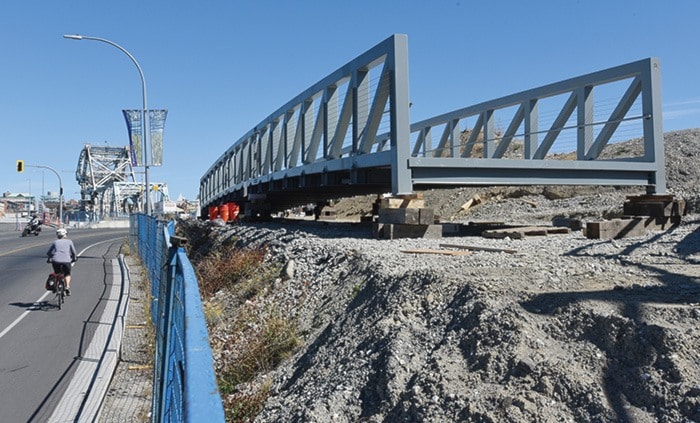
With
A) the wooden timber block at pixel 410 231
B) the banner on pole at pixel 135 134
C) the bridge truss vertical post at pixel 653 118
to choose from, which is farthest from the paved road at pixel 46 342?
the bridge truss vertical post at pixel 653 118

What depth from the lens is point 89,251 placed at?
29766 millimetres

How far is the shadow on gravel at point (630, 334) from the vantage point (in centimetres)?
434

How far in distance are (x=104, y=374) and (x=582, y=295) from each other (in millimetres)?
6069

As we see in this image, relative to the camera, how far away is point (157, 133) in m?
25.1

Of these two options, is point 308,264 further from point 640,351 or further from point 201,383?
point 201,383

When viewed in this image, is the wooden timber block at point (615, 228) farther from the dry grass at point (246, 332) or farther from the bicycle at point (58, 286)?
the bicycle at point (58, 286)

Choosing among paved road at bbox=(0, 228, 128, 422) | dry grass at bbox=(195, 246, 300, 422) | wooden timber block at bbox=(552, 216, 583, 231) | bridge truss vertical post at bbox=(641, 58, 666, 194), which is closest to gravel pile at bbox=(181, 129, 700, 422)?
dry grass at bbox=(195, 246, 300, 422)

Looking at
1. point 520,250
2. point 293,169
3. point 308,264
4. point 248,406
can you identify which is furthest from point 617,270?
point 293,169

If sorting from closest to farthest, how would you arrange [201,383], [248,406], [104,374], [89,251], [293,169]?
[201,383] < [248,406] < [104,374] < [293,169] < [89,251]

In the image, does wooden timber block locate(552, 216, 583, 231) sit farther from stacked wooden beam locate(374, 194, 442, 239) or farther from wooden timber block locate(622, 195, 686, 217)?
stacked wooden beam locate(374, 194, 442, 239)

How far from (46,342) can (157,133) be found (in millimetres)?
15645

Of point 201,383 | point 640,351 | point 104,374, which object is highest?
point 201,383

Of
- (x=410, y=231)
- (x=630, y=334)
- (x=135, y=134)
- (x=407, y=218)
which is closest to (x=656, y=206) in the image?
(x=410, y=231)

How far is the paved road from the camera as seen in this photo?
7.58m
